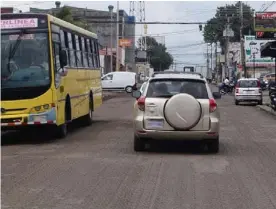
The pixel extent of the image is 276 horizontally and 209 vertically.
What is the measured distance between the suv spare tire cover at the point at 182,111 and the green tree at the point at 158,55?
13801 cm

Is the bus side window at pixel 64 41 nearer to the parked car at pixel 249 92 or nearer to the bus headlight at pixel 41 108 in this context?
the bus headlight at pixel 41 108

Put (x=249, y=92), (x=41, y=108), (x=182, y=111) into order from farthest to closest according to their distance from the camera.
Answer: (x=249, y=92), (x=41, y=108), (x=182, y=111)

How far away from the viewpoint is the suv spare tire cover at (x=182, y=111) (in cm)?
1273

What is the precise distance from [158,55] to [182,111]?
141130 mm

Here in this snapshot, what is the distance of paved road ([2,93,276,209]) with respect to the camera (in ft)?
27.5

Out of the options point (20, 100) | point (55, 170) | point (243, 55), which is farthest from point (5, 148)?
point (243, 55)

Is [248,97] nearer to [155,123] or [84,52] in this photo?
[84,52]

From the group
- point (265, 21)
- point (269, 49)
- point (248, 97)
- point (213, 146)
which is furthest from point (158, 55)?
point (213, 146)

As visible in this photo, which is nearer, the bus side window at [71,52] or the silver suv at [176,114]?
the silver suv at [176,114]

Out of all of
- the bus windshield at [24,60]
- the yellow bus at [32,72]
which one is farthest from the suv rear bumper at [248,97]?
the bus windshield at [24,60]

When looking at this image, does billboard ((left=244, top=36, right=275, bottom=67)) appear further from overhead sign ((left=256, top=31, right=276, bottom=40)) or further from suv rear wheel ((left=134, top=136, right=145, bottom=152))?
suv rear wheel ((left=134, top=136, right=145, bottom=152))

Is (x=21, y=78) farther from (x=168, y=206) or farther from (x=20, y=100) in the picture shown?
(x=168, y=206)

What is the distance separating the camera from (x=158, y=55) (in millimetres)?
153250

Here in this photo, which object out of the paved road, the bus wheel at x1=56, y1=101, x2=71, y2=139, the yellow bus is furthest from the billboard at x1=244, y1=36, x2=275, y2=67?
the paved road
